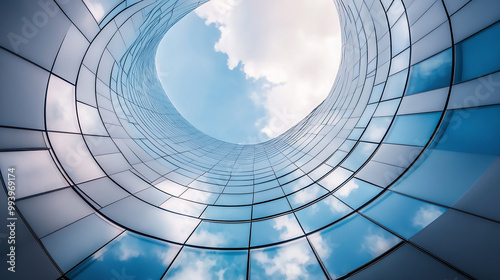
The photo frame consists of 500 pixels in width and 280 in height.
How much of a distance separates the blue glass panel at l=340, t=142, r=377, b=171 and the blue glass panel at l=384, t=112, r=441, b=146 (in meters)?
0.94

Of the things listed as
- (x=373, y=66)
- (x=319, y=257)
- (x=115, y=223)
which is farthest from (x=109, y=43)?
(x=373, y=66)

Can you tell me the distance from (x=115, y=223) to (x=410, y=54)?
14.9 meters

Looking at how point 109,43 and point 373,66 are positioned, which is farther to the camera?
point 373,66

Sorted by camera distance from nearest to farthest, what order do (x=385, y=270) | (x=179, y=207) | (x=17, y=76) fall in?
(x=17, y=76) → (x=385, y=270) → (x=179, y=207)

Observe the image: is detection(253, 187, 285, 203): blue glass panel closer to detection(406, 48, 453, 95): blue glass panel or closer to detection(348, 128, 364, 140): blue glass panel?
detection(348, 128, 364, 140): blue glass panel

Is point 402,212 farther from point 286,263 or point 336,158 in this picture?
Result: point 336,158

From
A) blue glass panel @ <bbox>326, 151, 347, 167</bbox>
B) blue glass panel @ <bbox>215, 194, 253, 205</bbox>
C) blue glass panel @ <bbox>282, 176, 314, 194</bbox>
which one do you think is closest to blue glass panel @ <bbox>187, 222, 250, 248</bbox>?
blue glass panel @ <bbox>215, 194, 253, 205</bbox>

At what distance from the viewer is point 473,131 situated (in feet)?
19.5

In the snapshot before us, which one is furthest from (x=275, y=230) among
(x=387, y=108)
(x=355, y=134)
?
(x=387, y=108)

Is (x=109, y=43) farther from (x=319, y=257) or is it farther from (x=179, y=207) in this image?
(x=319, y=257)

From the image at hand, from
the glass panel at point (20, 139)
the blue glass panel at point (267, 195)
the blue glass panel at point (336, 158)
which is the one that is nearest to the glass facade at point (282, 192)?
the glass panel at point (20, 139)

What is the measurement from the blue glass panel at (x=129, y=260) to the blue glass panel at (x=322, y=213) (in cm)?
566

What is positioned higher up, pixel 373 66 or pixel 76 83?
pixel 373 66

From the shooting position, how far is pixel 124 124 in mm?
12898
